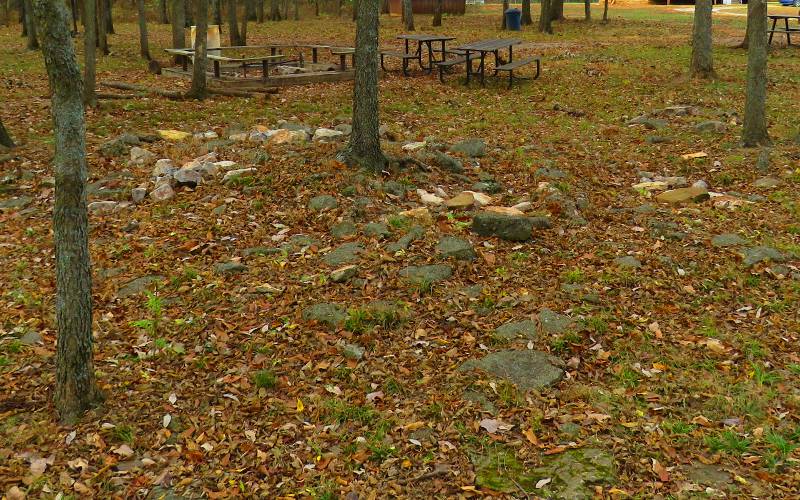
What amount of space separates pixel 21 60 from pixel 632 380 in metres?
19.7

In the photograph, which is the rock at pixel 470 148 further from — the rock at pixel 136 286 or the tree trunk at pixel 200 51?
the tree trunk at pixel 200 51

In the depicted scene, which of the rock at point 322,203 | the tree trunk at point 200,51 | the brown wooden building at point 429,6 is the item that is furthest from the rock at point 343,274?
the brown wooden building at point 429,6

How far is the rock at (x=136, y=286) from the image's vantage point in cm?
639

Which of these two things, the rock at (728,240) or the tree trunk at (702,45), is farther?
the tree trunk at (702,45)

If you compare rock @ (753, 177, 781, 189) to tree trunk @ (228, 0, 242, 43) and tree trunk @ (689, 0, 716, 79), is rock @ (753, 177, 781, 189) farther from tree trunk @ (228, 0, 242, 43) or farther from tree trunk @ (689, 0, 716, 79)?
tree trunk @ (228, 0, 242, 43)

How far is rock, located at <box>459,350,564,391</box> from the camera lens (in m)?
4.98

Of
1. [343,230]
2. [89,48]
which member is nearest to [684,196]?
[343,230]

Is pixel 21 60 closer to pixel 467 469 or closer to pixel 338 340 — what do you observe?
pixel 338 340

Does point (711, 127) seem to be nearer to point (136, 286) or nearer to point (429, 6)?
point (136, 286)

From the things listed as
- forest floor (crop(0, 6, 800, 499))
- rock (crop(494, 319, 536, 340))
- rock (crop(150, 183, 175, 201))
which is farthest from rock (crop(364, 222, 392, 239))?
rock (crop(150, 183, 175, 201))

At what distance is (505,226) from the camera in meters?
7.22

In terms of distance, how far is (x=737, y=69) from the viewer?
55.6 ft

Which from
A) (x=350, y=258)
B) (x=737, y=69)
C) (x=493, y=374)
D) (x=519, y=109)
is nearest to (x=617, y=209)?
(x=350, y=258)

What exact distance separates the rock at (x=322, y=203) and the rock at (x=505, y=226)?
1629 mm
